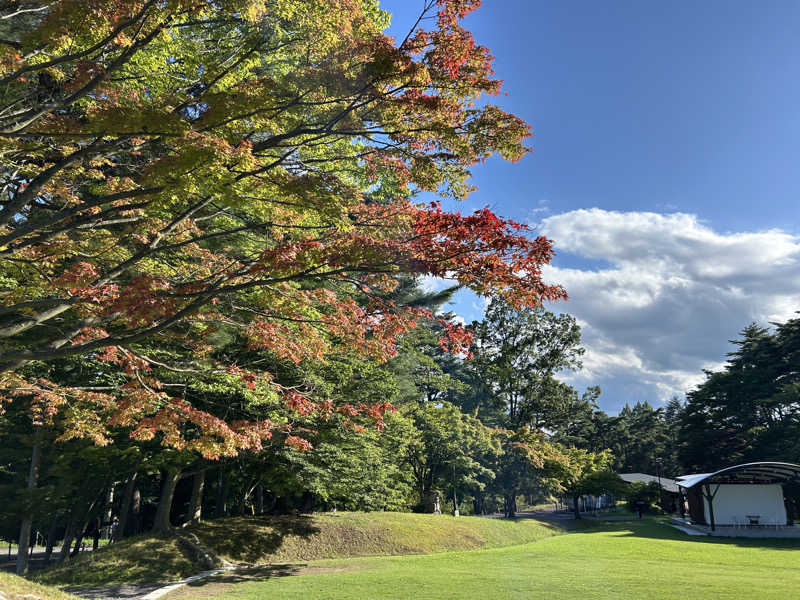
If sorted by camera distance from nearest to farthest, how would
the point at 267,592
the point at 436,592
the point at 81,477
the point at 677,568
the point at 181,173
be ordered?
the point at 181,173, the point at 436,592, the point at 267,592, the point at 677,568, the point at 81,477

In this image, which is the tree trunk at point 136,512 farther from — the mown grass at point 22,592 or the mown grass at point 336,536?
the mown grass at point 22,592

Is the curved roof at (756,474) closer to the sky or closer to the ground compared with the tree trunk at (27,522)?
closer to the sky

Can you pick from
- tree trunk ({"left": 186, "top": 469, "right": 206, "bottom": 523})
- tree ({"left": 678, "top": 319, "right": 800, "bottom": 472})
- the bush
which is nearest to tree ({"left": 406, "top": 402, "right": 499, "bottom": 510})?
tree trunk ({"left": 186, "top": 469, "right": 206, "bottom": 523})

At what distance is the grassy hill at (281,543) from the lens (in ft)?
46.0

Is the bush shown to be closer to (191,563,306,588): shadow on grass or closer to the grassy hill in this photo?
the grassy hill

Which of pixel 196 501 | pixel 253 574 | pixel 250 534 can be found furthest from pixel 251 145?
pixel 196 501

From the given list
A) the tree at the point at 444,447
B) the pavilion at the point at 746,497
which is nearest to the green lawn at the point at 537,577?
the tree at the point at 444,447

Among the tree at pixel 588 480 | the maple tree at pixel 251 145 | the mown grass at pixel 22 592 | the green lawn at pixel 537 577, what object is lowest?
the green lawn at pixel 537 577

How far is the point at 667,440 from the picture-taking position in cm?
6862

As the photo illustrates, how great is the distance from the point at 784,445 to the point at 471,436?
2217 centimetres

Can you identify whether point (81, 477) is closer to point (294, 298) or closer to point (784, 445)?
point (294, 298)

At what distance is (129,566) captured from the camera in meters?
14.1

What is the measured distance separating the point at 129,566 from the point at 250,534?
14.3ft

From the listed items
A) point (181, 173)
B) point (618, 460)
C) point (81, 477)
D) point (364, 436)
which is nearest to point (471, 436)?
point (364, 436)
